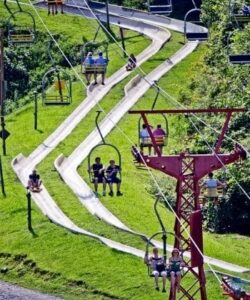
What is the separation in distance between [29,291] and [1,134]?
66.1 ft

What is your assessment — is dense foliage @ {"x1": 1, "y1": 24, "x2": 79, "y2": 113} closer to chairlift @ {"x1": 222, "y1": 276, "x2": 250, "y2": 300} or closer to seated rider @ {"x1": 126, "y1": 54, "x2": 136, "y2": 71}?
seated rider @ {"x1": 126, "y1": 54, "x2": 136, "y2": 71}

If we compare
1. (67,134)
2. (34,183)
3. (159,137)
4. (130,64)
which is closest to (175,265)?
(159,137)

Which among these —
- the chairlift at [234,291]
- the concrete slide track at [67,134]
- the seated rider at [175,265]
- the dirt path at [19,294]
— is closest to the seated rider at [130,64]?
the concrete slide track at [67,134]

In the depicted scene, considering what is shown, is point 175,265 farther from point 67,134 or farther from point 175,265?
point 67,134

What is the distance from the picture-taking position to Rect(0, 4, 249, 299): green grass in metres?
72.9

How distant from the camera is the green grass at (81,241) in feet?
239

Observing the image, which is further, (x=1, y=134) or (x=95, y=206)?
(x=1, y=134)

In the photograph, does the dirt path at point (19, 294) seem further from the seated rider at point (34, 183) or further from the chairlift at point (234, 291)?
the chairlift at point (234, 291)

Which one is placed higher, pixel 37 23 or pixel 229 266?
pixel 37 23

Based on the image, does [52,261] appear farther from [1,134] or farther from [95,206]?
[1,134]

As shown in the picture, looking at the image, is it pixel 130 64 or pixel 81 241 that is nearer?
pixel 81 241

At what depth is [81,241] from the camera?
77.1 m

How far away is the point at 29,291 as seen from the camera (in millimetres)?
75125

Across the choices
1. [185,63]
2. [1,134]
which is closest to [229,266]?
[1,134]
